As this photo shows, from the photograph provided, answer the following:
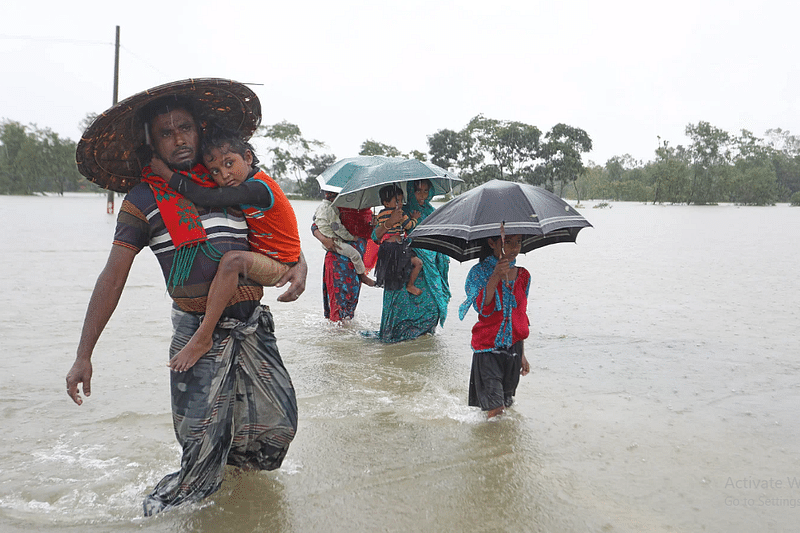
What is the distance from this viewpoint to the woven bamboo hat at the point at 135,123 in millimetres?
2191

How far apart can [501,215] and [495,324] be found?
2.32 feet

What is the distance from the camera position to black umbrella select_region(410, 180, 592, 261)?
3127 mm

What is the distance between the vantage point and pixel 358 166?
5.85 m

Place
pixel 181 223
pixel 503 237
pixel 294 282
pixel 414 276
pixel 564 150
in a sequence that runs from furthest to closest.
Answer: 1. pixel 564 150
2. pixel 414 276
3. pixel 503 237
4. pixel 294 282
5. pixel 181 223

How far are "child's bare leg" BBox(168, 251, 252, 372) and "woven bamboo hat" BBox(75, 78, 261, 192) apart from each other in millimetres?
582

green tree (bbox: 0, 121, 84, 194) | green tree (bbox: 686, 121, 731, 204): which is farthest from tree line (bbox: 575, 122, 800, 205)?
green tree (bbox: 0, 121, 84, 194)

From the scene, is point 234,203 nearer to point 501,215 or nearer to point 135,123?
point 135,123

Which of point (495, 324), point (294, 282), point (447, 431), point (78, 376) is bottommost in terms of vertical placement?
point (447, 431)

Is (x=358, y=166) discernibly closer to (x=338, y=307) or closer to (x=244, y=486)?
(x=338, y=307)

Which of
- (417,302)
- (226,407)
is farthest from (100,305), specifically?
(417,302)

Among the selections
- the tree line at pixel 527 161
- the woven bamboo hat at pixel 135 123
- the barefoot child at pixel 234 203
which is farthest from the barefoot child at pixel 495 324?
the tree line at pixel 527 161

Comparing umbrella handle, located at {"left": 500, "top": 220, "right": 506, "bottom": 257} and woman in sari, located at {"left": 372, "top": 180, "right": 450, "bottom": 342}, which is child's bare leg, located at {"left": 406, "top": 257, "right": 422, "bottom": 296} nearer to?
woman in sari, located at {"left": 372, "top": 180, "right": 450, "bottom": 342}

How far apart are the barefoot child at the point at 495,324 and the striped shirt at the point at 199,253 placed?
1.52 meters

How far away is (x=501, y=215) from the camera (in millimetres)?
3193
